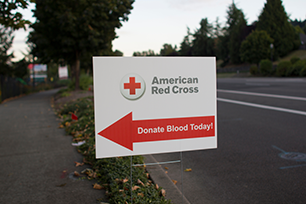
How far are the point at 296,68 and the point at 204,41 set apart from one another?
239 ft

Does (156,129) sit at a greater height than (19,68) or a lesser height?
lesser

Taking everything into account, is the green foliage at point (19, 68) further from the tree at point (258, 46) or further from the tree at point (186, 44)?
the tree at point (186, 44)

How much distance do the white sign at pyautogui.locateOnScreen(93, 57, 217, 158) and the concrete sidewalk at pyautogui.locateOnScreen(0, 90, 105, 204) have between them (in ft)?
3.39

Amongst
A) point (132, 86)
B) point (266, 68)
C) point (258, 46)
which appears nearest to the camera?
point (132, 86)

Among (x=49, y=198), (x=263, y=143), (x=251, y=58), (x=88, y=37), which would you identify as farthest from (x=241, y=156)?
(x=251, y=58)

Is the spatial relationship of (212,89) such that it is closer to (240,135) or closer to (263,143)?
(263,143)

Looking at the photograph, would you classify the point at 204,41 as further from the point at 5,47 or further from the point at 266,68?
the point at 5,47

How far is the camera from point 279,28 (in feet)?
194

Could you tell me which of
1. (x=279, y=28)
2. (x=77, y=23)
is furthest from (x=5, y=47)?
(x=279, y=28)

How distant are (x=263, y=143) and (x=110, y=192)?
3.63m

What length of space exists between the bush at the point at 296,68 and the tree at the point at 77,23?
22.4m

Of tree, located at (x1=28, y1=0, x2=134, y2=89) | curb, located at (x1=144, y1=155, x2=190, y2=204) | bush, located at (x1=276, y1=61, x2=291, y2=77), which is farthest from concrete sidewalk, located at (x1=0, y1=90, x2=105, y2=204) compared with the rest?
bush, located at (x1=276, y1=61, x2=291, y2=77)

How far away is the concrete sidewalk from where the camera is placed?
3461 mm

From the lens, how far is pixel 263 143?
5.77 metres
